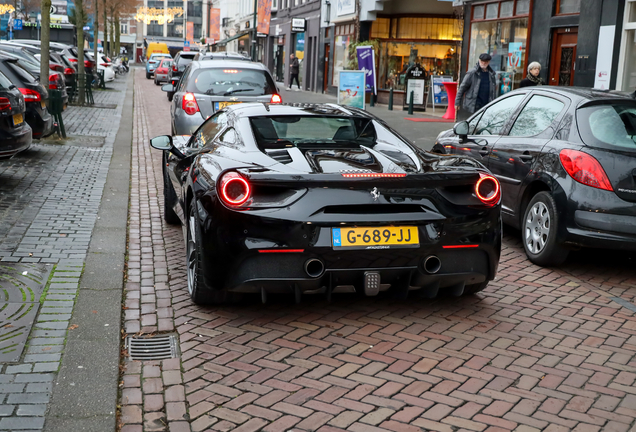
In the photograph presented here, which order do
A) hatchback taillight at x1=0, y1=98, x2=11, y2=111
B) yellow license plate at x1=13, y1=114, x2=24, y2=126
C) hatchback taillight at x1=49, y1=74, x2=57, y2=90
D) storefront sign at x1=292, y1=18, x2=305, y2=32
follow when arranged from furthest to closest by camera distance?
1. storefront sign at x1=292, y1=18, x2=305, y2=32
2. hatchback taillight at x1=49, y1=74, x2=57, y2=90
3. yellow license plate at x1=13, y1=114, x2=24, y2=126
4. hatchback taillight at x1=0, y1=98, x2=11, y2=111

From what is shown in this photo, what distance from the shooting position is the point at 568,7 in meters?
16.7

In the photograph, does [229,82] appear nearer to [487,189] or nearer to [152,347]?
[487,189]

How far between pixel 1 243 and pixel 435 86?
19.7 meters

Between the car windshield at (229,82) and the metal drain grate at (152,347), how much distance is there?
737cm

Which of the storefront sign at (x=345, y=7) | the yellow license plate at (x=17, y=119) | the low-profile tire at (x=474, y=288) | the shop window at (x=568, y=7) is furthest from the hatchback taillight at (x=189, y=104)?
the storefront sign at (x=345, y=7)

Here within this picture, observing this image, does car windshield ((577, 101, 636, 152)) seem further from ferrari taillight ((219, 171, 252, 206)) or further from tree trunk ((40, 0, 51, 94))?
tree trunk ((40, 0, 51, 94))

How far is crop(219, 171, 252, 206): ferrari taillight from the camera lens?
431 centimetres

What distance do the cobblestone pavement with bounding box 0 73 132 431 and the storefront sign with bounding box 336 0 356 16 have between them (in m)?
16.9

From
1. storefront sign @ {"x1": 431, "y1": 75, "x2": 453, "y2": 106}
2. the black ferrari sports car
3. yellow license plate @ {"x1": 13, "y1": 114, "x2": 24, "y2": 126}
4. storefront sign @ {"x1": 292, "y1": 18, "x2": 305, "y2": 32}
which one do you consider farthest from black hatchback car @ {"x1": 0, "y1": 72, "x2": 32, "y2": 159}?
storefront sign @ {"x1": 292, "y1": 18, "x2": 305, "y2": 32}

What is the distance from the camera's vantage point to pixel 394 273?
4426mm

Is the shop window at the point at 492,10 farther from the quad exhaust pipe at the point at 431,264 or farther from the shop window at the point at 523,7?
the quad exhaust pipe at the point at 431,264

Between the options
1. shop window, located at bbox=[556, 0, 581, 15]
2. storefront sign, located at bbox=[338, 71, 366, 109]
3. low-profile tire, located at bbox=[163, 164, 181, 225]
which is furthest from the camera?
storefront sign, located at bbox=[338, 71, 366, 109]

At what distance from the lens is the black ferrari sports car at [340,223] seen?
430 centimetres

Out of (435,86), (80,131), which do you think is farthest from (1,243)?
(435,86)
